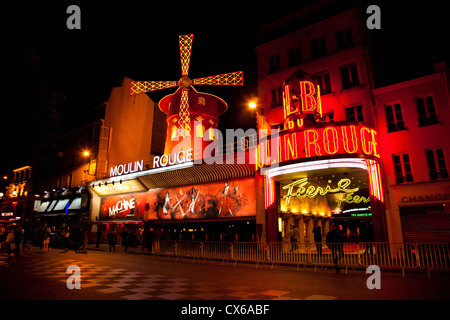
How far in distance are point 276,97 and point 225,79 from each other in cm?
727

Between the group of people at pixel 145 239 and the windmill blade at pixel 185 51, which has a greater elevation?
the windmill blade at pixel 185 51

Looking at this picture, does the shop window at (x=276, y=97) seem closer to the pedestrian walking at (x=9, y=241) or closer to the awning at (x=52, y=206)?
the pedestrian walking at (x=9, y=241)

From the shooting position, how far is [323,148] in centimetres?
1253

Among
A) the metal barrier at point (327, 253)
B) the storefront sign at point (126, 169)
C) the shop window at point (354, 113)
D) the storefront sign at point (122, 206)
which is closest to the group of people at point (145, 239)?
the metal barrier at point (327, 253)

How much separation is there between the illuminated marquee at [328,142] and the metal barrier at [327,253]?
12.6 feet

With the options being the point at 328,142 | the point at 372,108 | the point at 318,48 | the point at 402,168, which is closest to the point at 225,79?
the point at 318,48

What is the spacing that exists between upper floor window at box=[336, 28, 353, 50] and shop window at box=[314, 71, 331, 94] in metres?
1.65

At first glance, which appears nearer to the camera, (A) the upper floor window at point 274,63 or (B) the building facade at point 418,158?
(B) the building facade at point 418,158

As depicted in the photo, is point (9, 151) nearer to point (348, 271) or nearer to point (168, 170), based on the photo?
point (168, 170)

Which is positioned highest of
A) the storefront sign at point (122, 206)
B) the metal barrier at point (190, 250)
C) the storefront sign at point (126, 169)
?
the storefront sign at point (126, 169)

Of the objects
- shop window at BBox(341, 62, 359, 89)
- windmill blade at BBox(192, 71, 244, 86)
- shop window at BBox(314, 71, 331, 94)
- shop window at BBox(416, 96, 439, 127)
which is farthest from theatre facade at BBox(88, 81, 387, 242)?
windmill blade at BBox(192, 71, 244, 86)

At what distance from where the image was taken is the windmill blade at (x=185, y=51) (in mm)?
25016

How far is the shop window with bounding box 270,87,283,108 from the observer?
17.3 metres

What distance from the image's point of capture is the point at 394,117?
1413 cm
